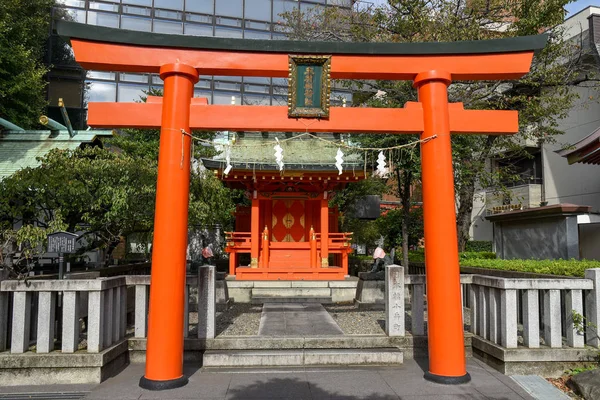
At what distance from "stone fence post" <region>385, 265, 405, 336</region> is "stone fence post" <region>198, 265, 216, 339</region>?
302cm

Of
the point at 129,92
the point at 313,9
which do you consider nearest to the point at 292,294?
the point at 313,9

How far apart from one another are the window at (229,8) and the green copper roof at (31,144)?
1770 centimetres

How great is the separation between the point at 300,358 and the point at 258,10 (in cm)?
3049

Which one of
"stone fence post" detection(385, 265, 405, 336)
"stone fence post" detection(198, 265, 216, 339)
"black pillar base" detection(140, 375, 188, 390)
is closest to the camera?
"black pillar base" detection(140, 375, 188, 390)

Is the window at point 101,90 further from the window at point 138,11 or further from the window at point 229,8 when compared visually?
the window at point 229,8

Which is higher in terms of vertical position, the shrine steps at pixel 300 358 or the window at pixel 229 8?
the window at pixel 229 8

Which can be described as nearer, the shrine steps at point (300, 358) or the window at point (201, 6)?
the shrine steps at point (300, 358)

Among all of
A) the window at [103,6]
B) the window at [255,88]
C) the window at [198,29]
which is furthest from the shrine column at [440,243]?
the window at [103,6]

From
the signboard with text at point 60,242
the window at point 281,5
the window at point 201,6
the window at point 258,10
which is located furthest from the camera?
the window at point 281,5

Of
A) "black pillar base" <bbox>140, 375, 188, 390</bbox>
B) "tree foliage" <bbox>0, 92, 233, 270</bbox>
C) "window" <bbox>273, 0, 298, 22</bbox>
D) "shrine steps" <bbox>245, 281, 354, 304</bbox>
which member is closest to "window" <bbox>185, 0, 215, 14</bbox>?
"window" <bbox>273, 0, 298, 22</bbox>

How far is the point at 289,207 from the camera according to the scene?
17.5 m

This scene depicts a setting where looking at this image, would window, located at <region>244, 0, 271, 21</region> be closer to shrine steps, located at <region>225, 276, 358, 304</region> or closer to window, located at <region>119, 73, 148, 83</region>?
window, located at <region>119, 73, 148, 83</region>

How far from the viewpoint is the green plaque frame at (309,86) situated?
20.7ft

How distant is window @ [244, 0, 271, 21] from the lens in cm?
3175
